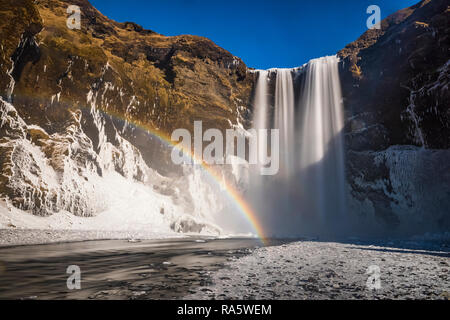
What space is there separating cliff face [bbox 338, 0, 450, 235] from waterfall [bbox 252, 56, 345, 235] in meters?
2.16

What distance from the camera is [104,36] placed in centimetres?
3447

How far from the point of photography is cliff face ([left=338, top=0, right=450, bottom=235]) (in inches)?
1068

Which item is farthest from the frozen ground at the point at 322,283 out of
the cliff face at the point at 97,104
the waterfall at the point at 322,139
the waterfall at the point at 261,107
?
the waterfall at the point at 261,107

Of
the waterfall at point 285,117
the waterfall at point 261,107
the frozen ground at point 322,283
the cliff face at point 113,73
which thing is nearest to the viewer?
the frozen ground at point 322,283

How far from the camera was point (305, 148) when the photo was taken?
1585 inches

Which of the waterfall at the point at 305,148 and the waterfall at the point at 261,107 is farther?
the waterfall at the point at 261,107

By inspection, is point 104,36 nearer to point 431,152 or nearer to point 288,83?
point 288,83

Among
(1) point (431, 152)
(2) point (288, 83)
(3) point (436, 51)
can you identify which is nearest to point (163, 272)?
(1) point (431, 152)

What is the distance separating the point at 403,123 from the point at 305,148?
1346 centimetres

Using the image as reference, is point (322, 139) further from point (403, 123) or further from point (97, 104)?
point (97, 104)

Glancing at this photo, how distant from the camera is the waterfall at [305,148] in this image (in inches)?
1489

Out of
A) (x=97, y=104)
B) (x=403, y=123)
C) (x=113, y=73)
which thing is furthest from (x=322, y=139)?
(x=97, y=104)

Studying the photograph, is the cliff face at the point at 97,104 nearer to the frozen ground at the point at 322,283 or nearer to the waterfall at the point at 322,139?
the waterfall at the point at 322,139

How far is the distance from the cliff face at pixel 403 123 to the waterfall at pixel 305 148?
2.16m
